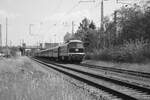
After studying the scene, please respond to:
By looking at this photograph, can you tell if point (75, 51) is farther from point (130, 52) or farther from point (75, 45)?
point (130, 52)

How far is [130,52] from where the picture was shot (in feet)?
98.0

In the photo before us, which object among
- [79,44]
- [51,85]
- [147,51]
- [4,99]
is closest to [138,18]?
[79,44]

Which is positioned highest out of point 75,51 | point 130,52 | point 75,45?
point 75,45

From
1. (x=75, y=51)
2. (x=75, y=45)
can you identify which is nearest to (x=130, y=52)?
(x=75, y=51)

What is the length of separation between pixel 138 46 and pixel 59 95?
23.7 m

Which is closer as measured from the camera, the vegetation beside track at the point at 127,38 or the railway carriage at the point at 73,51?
the vegetation beside track at the point at 127,38

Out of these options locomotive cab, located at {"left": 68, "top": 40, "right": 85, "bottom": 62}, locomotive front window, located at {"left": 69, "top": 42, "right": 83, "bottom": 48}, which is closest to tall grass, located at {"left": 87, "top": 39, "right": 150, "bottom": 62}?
locomotive cab, located at {"left": 68, "top": 40, "right": 85, "bottom": 62}

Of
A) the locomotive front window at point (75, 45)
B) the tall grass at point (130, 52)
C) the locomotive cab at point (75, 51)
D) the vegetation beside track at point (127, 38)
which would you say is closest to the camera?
the tall grass at point (130, 52)

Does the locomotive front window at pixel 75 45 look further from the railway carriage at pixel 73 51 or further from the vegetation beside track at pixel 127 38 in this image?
the vegetation beside track at pixel 127 38

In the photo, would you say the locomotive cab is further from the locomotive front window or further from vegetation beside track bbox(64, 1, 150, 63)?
vegetation beside track bbox(64, 1, 150, 63)

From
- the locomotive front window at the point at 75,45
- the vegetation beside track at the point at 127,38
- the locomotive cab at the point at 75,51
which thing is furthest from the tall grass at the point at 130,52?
Answer: the locomotive front window at the point at 75,45

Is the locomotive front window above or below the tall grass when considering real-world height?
above

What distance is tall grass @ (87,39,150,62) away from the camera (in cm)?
2819

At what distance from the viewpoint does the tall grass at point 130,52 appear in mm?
28188
